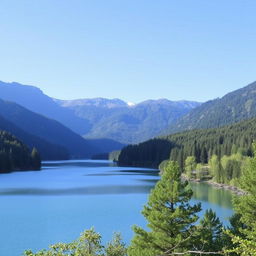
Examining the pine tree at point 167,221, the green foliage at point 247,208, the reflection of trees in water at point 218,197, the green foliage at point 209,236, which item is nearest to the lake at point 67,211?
the reflection of trees in water at point 218,197

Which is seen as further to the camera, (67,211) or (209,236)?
(67,211)

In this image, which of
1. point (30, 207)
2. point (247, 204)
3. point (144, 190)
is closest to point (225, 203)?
point (144, 190)

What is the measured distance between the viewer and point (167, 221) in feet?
108

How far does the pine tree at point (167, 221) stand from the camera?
3228 centimetres

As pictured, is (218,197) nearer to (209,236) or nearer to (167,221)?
(209,236)

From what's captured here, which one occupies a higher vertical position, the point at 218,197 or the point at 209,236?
the point at 209,236

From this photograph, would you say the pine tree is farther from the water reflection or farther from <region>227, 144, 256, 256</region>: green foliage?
the water reflection

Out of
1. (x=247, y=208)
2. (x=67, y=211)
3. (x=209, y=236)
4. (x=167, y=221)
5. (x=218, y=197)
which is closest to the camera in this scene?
(x=167, y=221)

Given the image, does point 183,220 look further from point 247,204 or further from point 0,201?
point 0,201

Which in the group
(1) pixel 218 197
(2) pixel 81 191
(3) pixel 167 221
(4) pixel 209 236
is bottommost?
(1) pixel 218 197

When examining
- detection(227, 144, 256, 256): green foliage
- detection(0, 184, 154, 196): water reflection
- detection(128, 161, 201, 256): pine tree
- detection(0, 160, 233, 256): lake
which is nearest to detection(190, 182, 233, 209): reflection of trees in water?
detection(0, 160, 233, 256): lake

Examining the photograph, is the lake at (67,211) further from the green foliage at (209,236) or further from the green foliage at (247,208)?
the green foliage at (247,208)

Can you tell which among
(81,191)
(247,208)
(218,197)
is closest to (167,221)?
(247,208)

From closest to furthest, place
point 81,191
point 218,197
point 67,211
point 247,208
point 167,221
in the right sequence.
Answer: point 167,221 → point 247,208 → point 67,211 → point 218,197 → point 81,191
